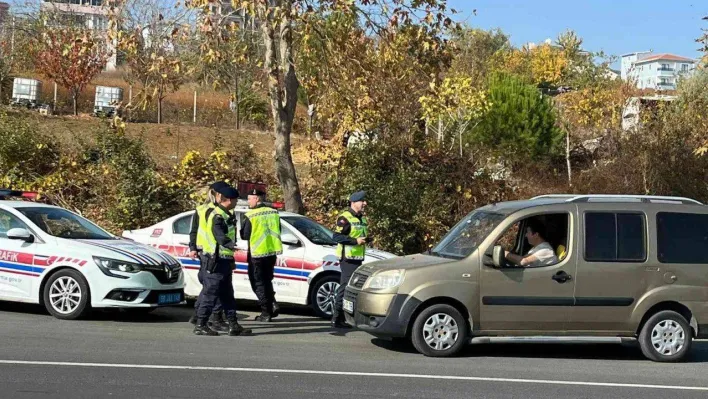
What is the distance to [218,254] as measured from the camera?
33.3 feet

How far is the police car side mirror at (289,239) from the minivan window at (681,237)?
4916 mm

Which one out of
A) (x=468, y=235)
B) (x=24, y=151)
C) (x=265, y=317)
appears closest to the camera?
(x=468, y=235)

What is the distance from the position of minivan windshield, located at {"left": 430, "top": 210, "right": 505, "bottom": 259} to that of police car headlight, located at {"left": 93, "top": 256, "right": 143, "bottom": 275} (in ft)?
12.2

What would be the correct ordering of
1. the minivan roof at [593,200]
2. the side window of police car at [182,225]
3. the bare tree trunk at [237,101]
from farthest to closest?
the bare tree trunk at [237,101], the side window of police car at [182,225], the minivan roof at [593,200]

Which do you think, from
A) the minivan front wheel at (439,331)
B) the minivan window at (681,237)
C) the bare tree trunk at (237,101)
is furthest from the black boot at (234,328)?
the bare tree trunk at (237,101)

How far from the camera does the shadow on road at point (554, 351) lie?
32.7 feet

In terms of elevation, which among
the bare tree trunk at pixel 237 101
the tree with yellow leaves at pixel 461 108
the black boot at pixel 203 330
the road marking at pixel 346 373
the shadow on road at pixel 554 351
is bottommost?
the road marking at pixel 346 373

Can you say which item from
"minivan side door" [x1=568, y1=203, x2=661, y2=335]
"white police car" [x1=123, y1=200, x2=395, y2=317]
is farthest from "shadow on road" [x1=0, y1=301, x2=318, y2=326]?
"minivan side door" [x1=568, y1=203, x2=661, y2=335]

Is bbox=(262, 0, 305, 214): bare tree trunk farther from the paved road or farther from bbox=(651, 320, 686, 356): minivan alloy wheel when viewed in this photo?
bbox=(651, 320, 686, 356): minivan alloy wheel

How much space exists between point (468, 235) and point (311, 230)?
11.3 feet

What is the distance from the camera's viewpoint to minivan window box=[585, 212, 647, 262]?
31.4 feet

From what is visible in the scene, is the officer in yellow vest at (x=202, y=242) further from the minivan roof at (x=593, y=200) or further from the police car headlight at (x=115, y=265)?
the minivan roof at (x=593, y=200)

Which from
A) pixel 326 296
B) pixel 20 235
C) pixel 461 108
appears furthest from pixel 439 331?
pixel 461 108

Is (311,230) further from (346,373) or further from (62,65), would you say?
(62,65)
